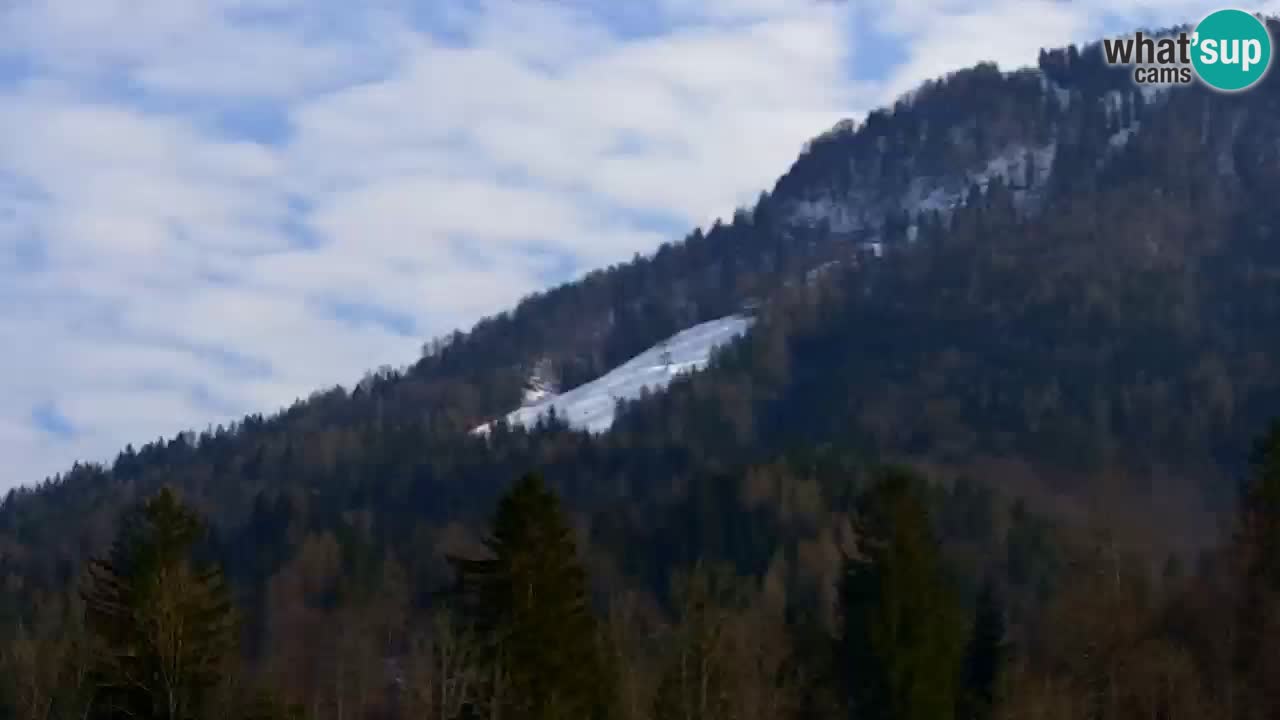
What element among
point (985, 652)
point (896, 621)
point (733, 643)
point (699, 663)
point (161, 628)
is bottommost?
point (985, 652)

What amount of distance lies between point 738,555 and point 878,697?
4193 inches

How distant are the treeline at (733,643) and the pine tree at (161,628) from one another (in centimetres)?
5

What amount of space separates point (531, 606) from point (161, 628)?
969 centimetres

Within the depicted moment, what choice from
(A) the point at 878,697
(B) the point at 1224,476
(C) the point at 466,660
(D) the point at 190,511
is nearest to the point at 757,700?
(A) the point at 878,697

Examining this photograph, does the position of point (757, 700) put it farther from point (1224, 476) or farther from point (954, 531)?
point (1224, 476)

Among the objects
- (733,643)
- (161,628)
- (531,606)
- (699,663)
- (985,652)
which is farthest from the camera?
(985,652)

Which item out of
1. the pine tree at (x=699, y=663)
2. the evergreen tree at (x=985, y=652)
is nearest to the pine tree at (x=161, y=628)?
the pine tree at (x=699, y=663)

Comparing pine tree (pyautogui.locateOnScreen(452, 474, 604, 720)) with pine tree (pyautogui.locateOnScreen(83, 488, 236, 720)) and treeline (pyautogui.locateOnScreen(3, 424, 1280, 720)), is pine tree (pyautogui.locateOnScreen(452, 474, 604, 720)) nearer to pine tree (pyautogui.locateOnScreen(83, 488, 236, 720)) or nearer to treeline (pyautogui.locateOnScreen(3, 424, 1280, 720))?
treeline (pyautogui.locateOnScreen(3, 424, 1280, 720))

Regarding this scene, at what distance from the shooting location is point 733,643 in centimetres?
6072

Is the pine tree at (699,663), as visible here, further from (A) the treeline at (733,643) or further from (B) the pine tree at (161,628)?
(B) the pine tree at (161,628)

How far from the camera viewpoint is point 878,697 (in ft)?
196

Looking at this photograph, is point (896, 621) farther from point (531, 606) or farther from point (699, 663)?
point (531, 606)

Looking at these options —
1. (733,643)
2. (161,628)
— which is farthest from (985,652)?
(161,628)

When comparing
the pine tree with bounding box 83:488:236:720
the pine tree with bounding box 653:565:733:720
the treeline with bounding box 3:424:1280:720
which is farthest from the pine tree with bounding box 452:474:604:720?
the pine tree with bounding box 653:565:733:720
